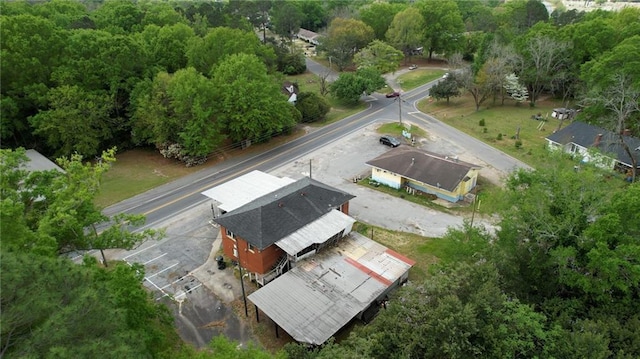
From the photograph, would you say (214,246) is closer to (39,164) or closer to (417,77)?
(39,164)

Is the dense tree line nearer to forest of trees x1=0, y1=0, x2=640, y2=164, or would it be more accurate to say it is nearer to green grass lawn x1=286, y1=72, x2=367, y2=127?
forest of trees x1=0, y1=0, x2=640, y2=164

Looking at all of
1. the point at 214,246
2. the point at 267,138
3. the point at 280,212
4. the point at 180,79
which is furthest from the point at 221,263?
the point at 180,79

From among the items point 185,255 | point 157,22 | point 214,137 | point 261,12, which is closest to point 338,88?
point 214,137

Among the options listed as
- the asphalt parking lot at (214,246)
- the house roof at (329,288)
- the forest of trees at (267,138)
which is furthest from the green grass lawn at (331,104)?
the house roof at (329,288)

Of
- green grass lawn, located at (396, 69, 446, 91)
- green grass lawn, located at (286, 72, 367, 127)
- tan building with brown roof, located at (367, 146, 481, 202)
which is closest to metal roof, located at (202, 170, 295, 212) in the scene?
tan building with brown roof, located at (367, 146, 481, 202)

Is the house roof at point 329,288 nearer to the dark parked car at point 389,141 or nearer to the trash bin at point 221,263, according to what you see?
the trash bin at point 221,263

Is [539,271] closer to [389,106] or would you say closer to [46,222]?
[46,222]

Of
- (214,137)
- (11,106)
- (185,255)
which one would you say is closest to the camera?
(185,255)
